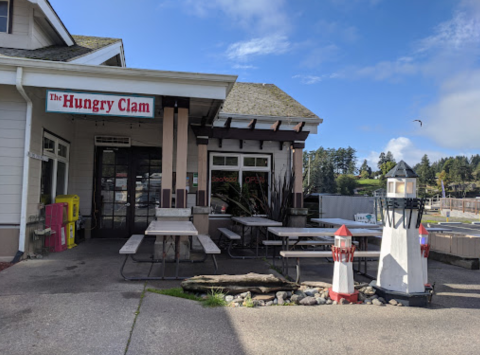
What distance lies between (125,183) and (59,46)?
12.6ft

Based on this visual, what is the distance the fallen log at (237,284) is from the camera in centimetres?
430

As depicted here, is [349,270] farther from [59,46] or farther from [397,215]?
[59,46]

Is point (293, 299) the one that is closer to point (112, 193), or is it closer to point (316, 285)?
point (316, 285)

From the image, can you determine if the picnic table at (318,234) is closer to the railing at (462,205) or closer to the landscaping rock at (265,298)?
the landscaping rock at (265,298)

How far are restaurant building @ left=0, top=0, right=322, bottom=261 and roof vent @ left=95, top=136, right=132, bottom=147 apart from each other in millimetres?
26

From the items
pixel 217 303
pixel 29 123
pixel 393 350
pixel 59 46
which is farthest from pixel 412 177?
pixel 59 46

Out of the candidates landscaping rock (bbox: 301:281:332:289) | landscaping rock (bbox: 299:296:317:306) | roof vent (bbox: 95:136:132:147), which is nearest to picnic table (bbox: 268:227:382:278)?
landscaping rock (bbox: 301:281:332:289)

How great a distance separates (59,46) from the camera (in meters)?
8.68

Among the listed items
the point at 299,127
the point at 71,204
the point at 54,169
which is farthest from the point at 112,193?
the point at 299,127

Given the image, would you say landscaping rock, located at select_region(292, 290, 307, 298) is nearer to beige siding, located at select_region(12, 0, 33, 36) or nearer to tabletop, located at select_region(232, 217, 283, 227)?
tabletop, located at select_region(232, 217, 283, 227)

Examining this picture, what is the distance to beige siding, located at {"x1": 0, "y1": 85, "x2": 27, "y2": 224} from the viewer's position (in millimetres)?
6023

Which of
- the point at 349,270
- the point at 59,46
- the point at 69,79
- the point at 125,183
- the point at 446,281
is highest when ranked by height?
the point at 59,46

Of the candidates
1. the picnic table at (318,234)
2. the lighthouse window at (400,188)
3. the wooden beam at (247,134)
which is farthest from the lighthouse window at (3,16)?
the lighthouse window at (400,188)

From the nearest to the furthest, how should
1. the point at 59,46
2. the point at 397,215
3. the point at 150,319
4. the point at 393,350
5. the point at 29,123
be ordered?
1. the point at 393,350
2. the point at 150,319
3. the point at 397,215
4. the point at 29,123
5. the point at 59,46
